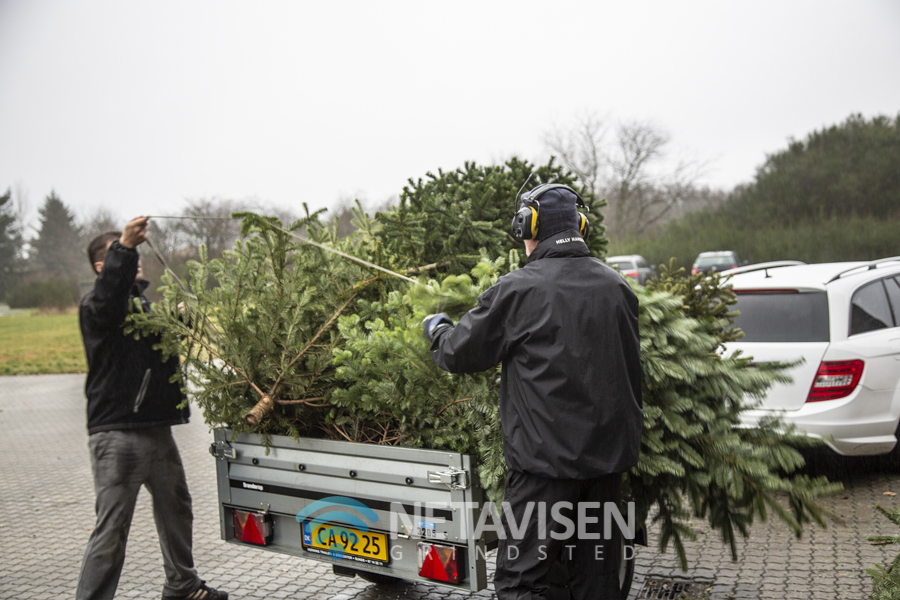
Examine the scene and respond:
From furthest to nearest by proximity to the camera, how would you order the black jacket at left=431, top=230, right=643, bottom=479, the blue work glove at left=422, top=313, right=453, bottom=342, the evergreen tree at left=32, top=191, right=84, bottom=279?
the evergreen tree at left=32, top=191, right=84, bottom=279
the blue work glove at left=422, top=313, right=453, bottom=342
the black jacket at left=431, top=230, right=643, bottom=479

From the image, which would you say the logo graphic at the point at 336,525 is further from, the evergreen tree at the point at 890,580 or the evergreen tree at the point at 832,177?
the evergreen tree at the point at 832,177

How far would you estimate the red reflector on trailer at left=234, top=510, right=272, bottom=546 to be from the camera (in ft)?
11.8

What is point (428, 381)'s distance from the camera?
3119 mm

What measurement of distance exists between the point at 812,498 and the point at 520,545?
4.30ft

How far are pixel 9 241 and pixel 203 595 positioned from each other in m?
37.9

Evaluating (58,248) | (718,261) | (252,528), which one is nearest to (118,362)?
(252,528)

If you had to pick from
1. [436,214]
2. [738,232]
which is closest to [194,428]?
[436,214]

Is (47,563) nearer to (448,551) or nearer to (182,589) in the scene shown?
(182,589)

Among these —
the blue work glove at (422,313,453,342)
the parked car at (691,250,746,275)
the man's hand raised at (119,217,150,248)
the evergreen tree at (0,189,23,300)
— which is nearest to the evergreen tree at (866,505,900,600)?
the blue work glove at (422,313,453,342)

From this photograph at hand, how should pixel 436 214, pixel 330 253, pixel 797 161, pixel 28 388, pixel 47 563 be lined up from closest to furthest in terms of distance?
pixel 330 253, pixel 436 214, pixel 47 563, pixel 28 388, pixel 797 161

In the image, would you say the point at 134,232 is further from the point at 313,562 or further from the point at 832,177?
the point at 832,177

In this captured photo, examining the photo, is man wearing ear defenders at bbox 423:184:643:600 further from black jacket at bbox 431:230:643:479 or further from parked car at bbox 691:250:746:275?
parked car at bbox 691:250:746:275

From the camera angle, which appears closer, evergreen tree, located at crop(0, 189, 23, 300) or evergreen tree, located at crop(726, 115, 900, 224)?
evergreen tree, located at crop(726, 115, 900, 224)

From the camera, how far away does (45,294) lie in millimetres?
29641
